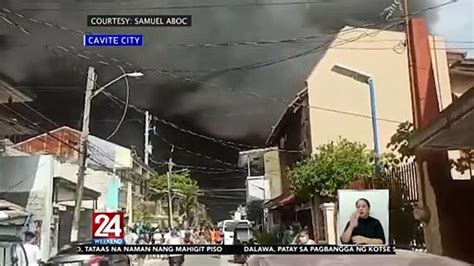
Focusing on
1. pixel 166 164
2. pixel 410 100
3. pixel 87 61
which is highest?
pixel 87 61

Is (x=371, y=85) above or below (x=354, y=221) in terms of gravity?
above

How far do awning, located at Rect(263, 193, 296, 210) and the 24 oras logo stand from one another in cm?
44

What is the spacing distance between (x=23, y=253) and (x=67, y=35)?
675 millimetres

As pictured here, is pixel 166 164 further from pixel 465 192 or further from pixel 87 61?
pixel 465 192

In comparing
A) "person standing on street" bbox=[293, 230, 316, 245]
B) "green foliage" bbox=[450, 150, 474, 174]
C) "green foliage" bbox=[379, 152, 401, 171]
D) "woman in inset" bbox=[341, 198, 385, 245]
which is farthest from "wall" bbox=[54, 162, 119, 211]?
"green foliage" bbox=[450, 150, 474, 174]

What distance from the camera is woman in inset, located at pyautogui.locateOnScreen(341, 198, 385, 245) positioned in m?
1.57

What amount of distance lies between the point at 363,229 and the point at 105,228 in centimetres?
76

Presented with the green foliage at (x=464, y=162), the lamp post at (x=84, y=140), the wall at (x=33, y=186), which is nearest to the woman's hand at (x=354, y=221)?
the green foliage at (x=464, y=162)

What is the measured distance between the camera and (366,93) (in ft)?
5.27

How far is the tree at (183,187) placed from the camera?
1.62 meters

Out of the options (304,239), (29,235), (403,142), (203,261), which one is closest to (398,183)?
(403,142)

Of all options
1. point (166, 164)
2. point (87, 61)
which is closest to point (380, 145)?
point (166, 164)

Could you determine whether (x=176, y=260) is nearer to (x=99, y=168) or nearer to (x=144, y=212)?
(x=144, y=212)

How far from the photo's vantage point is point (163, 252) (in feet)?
5.23
